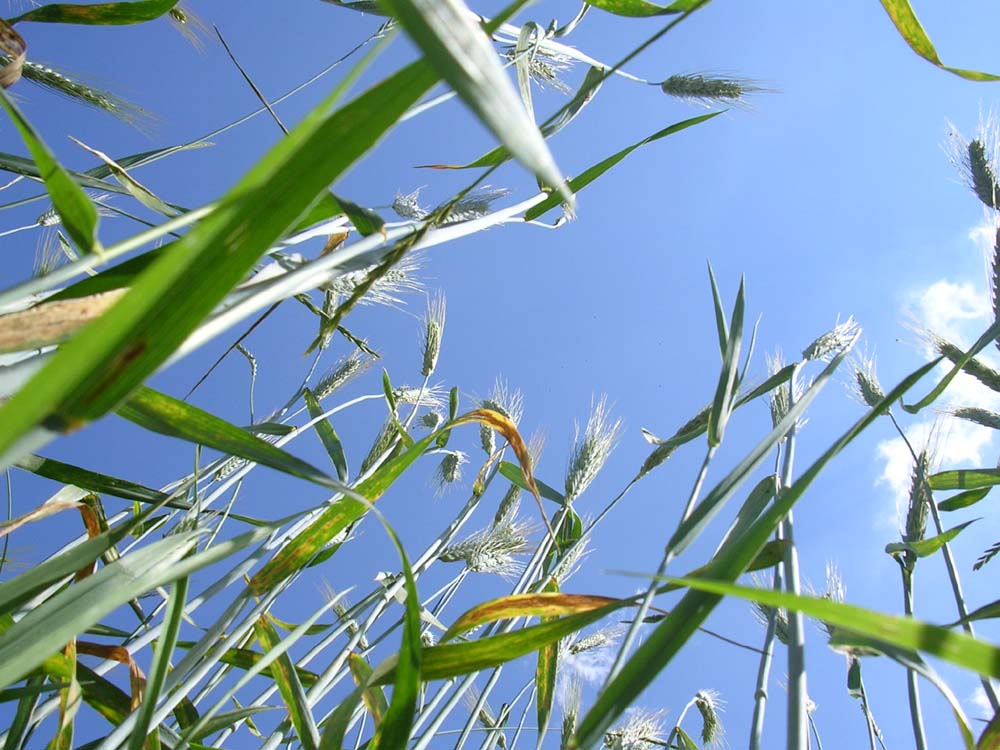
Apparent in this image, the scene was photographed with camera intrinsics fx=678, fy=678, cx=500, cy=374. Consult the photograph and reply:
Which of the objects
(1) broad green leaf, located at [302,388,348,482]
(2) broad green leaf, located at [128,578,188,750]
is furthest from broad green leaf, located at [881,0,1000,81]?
(1) broad green leaf, located at [302,388,348,482]

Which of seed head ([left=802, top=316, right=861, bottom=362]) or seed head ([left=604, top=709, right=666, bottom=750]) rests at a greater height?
seed head ([left=802, top=316, right=861, bottom=362])

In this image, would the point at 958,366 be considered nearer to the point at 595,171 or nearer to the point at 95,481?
the point at 595,171

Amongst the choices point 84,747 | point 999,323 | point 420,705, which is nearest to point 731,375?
point 999,323

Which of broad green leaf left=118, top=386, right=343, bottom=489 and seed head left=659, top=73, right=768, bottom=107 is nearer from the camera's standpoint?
broad green leaf left=118, top=386, right=343, bottom=489

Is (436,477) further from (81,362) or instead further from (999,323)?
(81,362)

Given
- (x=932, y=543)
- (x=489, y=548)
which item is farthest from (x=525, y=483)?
(x=932, y=543)

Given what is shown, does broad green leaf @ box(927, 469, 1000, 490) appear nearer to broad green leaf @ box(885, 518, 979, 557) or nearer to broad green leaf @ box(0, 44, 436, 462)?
broad green leaf @ box(885, 518, 979, 557)

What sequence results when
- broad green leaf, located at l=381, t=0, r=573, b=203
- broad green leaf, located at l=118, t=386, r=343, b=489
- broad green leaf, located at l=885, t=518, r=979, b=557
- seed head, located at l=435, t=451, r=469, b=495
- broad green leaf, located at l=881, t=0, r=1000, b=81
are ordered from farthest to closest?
1. seed head, located at l=435, t=451, r=469, b=495
2. broad green leaf, located at l=885, t=518, r=979, b=557
3. broad green leaf, located at l=881, t=0, r=1000, b=81
4. broad green leaf, located at l=118, t=386, r=343, b=489
5. broad green leaf, located at l=381, t=0, r=573, b=203
